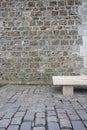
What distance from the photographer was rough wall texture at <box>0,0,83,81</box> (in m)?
8.95

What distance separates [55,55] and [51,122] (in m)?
5.66

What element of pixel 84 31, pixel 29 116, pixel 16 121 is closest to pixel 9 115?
pixel 29 116

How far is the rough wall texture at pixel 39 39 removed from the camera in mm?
8953

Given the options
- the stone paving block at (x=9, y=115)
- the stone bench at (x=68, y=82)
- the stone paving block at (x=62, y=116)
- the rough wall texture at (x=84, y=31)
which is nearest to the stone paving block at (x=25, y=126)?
the stone paving block at (x=9, y=115)

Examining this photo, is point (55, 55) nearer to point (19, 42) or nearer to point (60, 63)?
point (60, 63)

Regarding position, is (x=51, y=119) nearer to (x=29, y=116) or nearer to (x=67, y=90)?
(x=29, y=116)

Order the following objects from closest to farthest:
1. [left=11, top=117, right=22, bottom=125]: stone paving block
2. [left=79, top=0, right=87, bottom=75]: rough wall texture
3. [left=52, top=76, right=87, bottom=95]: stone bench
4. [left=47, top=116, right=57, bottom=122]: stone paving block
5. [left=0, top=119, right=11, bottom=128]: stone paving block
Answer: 1. [left=0, top=119, right=11, bottom=128]: stone paving block
2. [left=11, top=117, right=22, bottom=125]: stone paving block
3. [left=47, top=116, right=57, bottom=122]: stone paving block
4. [left=52, top=76, right=87, bottom=95]: stone bench
5. [left=79, top=0, right=87, bottom=75]: rough wall texture

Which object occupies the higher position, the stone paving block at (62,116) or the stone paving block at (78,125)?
the stone paving block at (78,125)

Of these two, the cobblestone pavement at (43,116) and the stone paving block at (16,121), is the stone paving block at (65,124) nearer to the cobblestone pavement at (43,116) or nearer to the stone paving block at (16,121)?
the cobblestone pavement at (43,116)

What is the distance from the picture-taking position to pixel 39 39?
9.03 metres

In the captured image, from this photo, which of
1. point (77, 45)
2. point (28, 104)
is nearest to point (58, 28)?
point (77, 45)

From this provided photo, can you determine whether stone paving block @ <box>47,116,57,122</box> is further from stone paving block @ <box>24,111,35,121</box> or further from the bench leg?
the bench leg

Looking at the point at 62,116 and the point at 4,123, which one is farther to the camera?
the point at 62,116

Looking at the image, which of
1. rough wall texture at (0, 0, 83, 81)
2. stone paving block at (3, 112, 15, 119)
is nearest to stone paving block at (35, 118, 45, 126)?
stone paving block at (3, 112, 15, 119)
